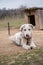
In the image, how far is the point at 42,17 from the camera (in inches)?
531

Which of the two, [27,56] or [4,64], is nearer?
[4,64]

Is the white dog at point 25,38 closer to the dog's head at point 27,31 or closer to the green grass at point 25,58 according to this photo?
the dog's head at point 27,31

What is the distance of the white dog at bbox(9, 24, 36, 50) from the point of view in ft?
20.8

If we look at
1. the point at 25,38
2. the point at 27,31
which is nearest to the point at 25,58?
the point at 27,31

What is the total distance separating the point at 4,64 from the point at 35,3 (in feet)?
39.9

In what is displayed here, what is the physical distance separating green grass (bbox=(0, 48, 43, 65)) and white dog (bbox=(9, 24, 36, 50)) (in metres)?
0.57

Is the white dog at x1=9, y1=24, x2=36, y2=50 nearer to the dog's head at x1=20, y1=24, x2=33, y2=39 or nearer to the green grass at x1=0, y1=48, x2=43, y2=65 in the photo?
the dog's head at x1=20, y1=24, x2=33, y2=39

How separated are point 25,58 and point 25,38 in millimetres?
1392

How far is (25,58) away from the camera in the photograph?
528 cm

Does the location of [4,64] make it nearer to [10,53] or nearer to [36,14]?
[10,53]

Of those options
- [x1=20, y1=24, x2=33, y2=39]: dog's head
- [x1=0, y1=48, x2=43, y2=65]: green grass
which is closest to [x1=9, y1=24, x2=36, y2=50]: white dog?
[x1=20, y1=24, x2=33, y2=39]: dog's head

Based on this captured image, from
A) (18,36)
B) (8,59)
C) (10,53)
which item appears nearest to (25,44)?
(18,36)

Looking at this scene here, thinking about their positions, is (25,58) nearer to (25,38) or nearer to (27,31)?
(27,31)

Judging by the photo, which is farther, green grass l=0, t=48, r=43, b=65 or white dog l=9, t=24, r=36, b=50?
white dog l=9, t=24, r=36, b=50
